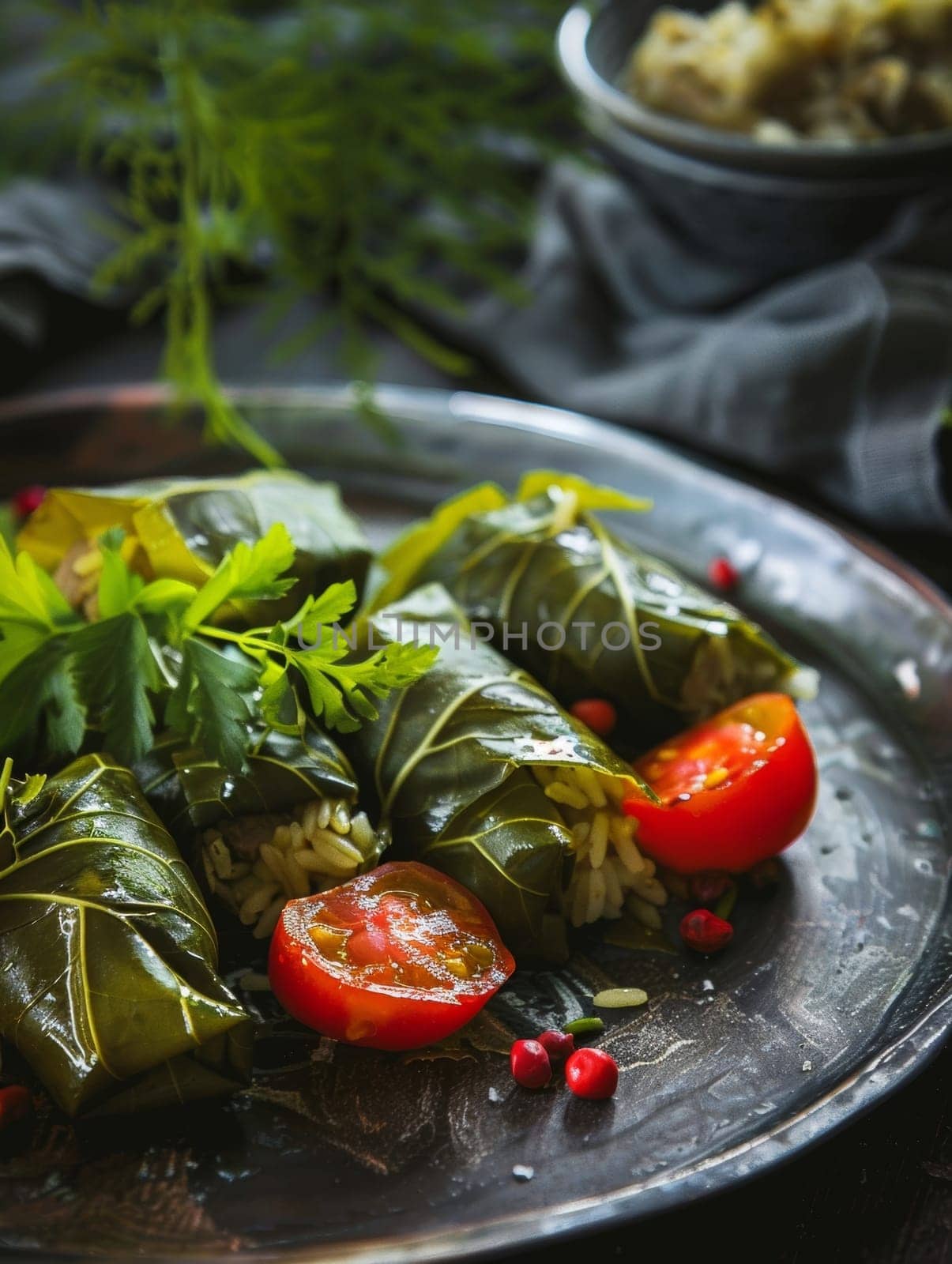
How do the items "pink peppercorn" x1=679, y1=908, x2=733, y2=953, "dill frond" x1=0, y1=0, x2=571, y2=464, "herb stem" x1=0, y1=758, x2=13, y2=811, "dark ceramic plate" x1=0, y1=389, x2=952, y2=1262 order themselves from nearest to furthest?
"dark ceramic plate" x1=0, y1=389, x2=952, y2=1262, "herb stem" x1=0, y1=758, x2=13, y2=811, "pink peppercorn" x1=679, y1=908, x2=733, y2=953, "dill frond" x1=0, y1=0, x2=571, y2=464

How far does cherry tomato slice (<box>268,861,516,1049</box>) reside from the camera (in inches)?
104

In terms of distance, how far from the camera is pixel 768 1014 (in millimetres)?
2787

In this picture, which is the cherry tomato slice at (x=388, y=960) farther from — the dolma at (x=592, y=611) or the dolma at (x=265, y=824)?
the dolma at (x=592, y=611)

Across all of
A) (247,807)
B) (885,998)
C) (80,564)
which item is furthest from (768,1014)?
(80,564)

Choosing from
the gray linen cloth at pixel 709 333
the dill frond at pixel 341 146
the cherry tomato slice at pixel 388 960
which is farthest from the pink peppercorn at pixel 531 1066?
the dill frond at pixel 341 146

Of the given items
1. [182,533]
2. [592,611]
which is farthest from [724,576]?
[182,533]

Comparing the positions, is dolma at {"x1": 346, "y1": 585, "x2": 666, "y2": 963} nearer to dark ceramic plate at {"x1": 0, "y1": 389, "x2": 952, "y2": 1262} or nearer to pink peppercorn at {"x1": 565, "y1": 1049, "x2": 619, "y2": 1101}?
dark ceramic plate at {"x1": 0, "y1": 389, "x2": 952, "y2": 1262}

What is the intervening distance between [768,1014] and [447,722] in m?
0.91

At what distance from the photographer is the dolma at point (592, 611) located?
3396 mm

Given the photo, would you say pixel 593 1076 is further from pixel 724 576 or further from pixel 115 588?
pixel 724 576

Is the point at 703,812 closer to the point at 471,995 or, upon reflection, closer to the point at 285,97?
the point at 471,995

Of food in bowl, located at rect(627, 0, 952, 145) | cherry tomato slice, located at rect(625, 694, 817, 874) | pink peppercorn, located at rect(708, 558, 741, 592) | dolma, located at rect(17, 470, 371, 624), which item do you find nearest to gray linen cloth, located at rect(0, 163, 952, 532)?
food in bowl, located at rect(627, 0, 952, 145)

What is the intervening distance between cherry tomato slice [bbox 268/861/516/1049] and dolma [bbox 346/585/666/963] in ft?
0.30

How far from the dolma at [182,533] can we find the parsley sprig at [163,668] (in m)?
0.23
